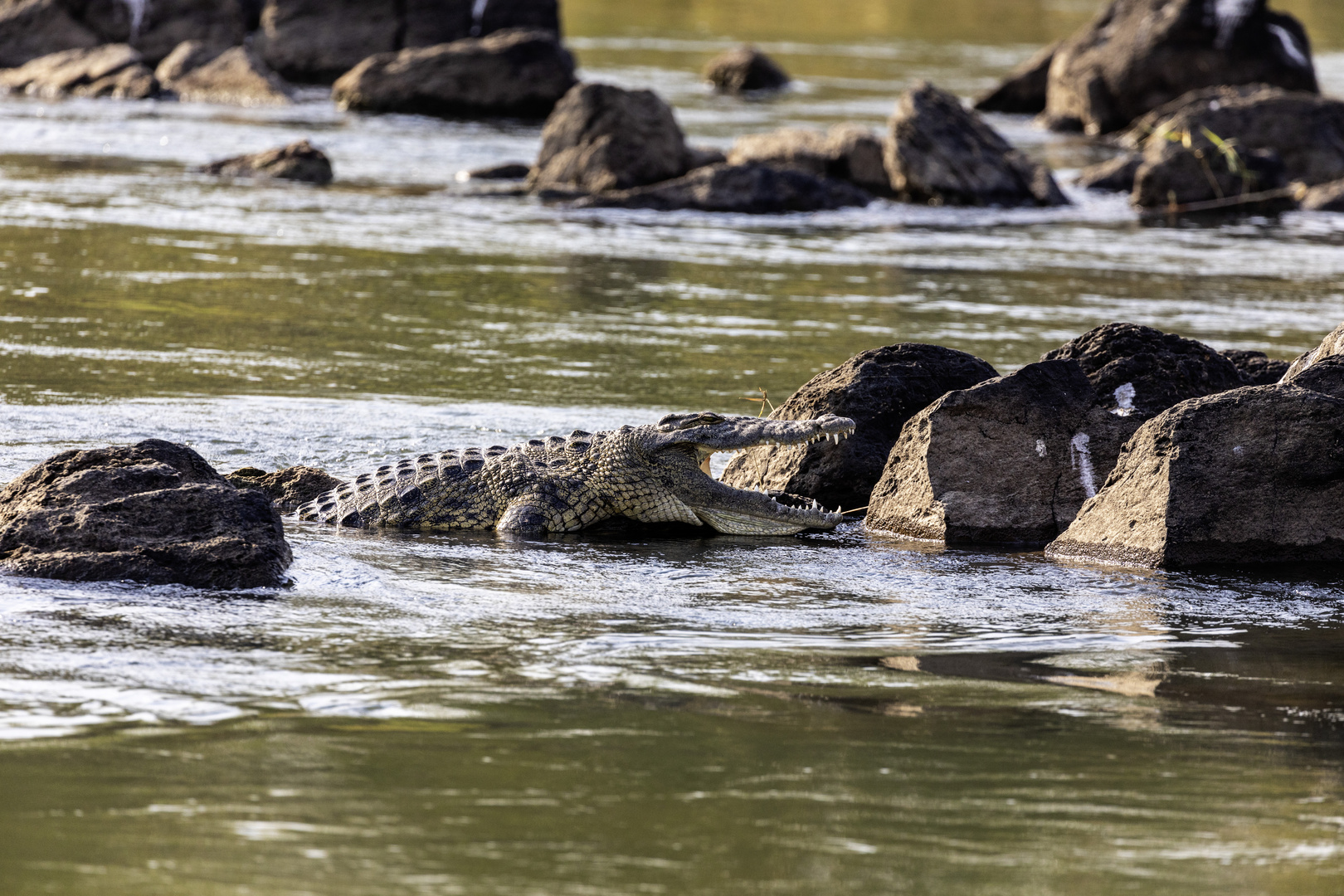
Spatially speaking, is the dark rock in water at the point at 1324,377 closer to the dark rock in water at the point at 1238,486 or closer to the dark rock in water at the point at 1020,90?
the dark rock in water at the point at 1238,486

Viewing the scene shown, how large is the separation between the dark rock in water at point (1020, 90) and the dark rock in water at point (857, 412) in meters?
25.2

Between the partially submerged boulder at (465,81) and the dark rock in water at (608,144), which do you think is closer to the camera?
the dark rock in water at (608,144)

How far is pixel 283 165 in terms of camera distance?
66.4 feet

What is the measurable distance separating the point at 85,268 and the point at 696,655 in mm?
11033

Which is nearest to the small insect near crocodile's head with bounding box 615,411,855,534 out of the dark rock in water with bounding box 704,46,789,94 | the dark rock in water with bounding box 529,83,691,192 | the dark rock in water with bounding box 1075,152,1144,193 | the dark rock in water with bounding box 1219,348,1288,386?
the dark rock in water with bounding box 1219,348,1288,386

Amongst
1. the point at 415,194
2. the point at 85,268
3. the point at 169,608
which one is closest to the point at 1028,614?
the point at 169,608

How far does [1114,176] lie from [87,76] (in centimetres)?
1836

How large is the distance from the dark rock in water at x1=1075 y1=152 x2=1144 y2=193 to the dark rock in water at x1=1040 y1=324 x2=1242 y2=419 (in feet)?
46.4

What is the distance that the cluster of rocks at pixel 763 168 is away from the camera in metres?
19.0

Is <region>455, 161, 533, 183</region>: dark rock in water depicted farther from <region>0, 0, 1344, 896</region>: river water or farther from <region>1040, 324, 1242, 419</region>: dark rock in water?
<region>1040, 324, 1242, 419</region>: dark rock in water

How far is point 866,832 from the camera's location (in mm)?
3619

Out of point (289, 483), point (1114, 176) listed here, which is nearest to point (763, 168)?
point (1114, 176)

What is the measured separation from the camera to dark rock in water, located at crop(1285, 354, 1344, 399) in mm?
6996

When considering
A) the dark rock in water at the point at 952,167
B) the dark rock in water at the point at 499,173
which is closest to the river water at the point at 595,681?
the dark rock in water at the point at 952,167
